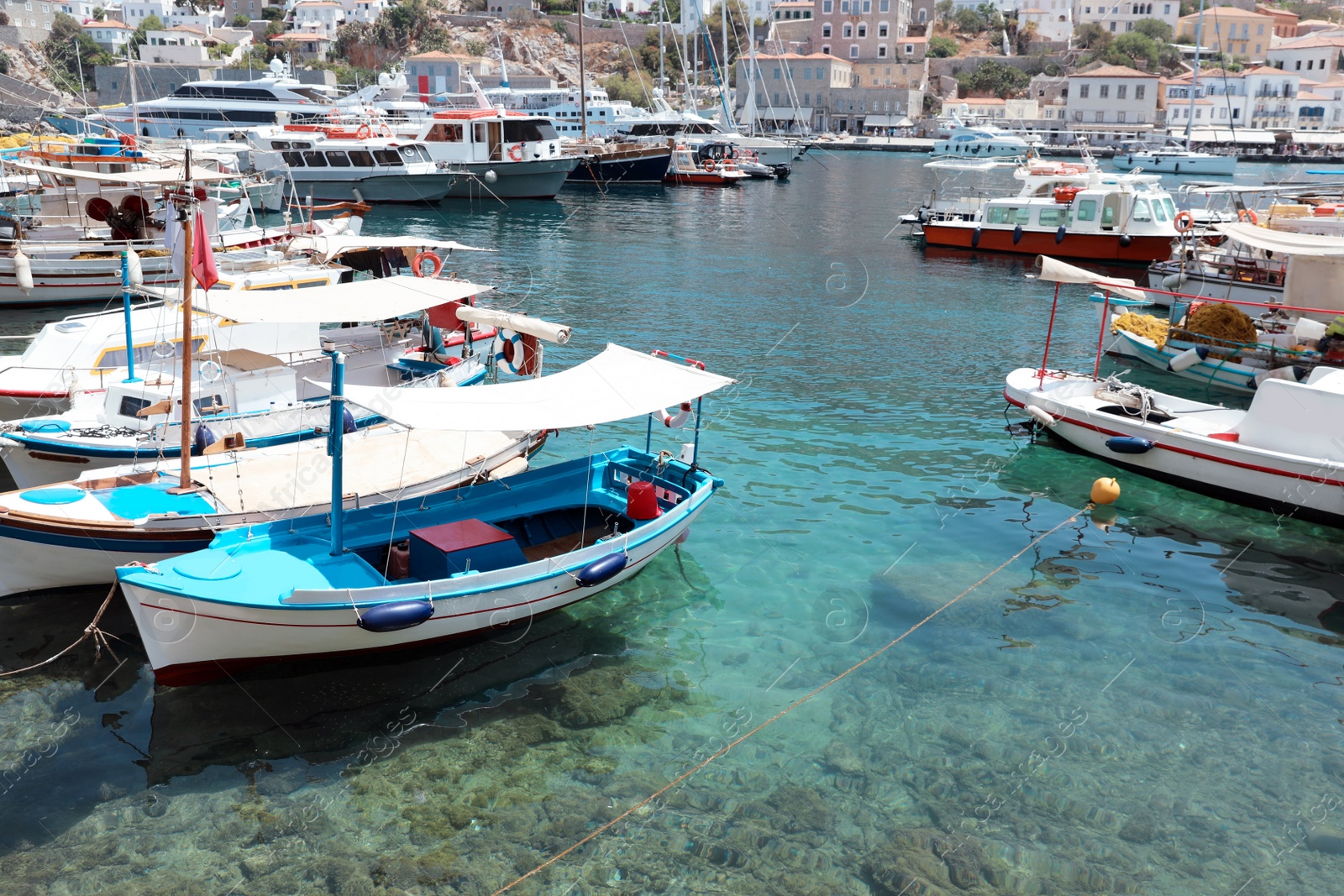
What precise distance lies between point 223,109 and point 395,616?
74.6 metres

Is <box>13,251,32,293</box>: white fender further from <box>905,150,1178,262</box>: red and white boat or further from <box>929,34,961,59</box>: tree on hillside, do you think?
<box>929,34,961,59</box>: tree on hillside

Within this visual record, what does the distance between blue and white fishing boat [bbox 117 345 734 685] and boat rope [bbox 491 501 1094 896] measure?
261 cm

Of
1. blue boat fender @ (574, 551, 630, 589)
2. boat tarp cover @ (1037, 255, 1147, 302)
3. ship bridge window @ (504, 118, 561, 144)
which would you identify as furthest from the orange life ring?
ship bridge window @ (504, 118, 561, 144)

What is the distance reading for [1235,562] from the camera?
49.0 feet

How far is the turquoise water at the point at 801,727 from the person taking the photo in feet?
29.3

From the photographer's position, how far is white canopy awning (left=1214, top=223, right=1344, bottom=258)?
2030 cm

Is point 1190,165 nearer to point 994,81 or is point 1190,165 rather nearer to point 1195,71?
point 1195,71

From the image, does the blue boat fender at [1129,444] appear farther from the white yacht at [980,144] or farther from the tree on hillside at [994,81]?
the tree on hillside at [994,81]

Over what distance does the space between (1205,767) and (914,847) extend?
347 centimetres

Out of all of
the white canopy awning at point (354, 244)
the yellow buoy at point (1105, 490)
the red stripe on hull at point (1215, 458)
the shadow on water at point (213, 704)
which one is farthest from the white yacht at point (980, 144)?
the shadow on water at point (213, 704)

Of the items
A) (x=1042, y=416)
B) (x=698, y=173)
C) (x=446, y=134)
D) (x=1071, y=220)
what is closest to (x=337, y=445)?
(x=1042, y=416)

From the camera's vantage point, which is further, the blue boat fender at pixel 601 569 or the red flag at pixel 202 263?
the red flag at pixel 202 263

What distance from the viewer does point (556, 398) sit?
476 inches

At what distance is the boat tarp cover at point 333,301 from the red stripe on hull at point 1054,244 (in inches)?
1300
